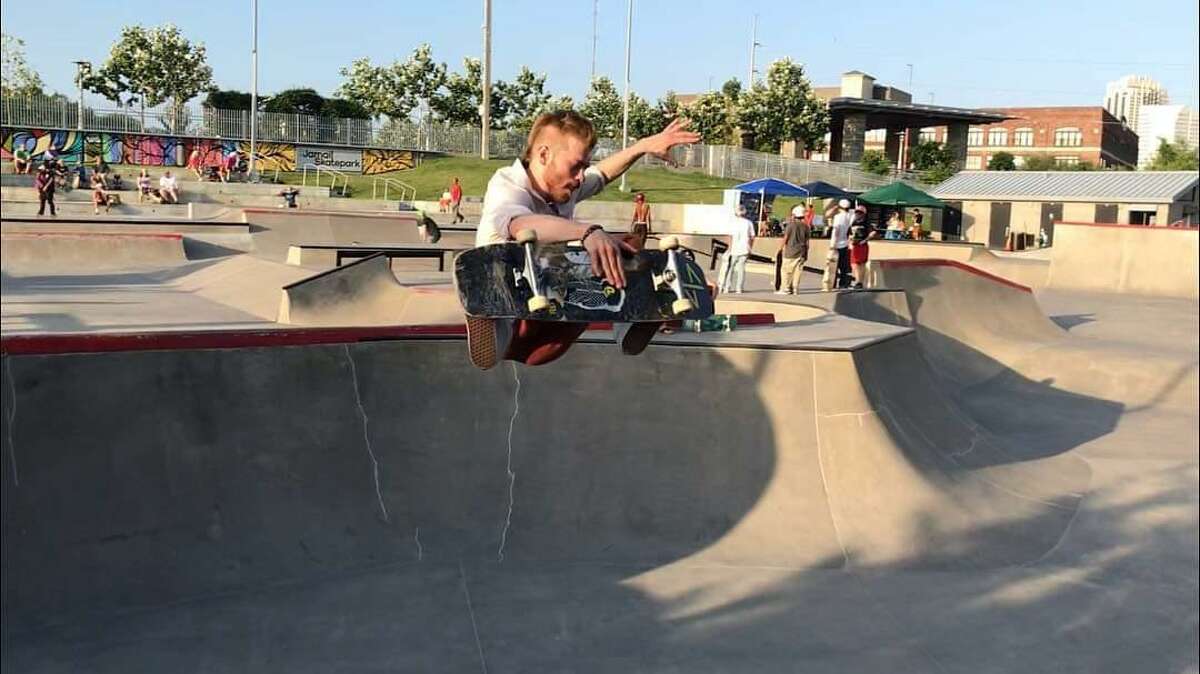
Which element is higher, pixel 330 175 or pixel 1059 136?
pixel 1059 136

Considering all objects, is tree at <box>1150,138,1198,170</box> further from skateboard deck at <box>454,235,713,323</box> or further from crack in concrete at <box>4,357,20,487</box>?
crack in concrete at <box>4,357,20,487</box>

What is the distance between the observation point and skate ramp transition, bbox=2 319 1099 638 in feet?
21.2

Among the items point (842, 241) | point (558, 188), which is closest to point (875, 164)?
point (842, 241)

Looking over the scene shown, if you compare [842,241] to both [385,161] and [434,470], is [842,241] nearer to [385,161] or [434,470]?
[434,470]

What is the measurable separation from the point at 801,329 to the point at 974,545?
10.8 ft

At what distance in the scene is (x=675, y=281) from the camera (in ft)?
16.3

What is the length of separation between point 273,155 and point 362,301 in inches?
1491

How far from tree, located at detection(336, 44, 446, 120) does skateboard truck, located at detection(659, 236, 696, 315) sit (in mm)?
62762

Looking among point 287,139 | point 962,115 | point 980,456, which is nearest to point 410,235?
point 980,456

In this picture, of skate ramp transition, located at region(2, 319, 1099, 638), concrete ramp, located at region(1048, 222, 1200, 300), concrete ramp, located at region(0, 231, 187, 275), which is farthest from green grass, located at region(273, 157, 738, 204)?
skate ramp transition, located at region(2, 319, 1099, 638)

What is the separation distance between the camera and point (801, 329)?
1098 centimetres

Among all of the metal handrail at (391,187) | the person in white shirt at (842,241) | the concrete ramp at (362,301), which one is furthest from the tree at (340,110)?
the concrete ramp at (362,301)

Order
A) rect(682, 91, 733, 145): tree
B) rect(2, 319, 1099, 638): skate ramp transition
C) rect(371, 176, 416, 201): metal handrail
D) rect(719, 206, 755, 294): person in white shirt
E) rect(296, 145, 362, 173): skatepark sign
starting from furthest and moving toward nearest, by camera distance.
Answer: rect(682, 91, 733, 145): tree
rect(296, 145, 362, 173): skatepark sign
rect(371, 176, 416, 201): metal handrail
rect(719, 206, 755, 294): person in white shirt
rect(2, 319, 1099, 638): skate ramp transition

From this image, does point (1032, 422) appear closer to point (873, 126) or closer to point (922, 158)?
point (922, 158)
